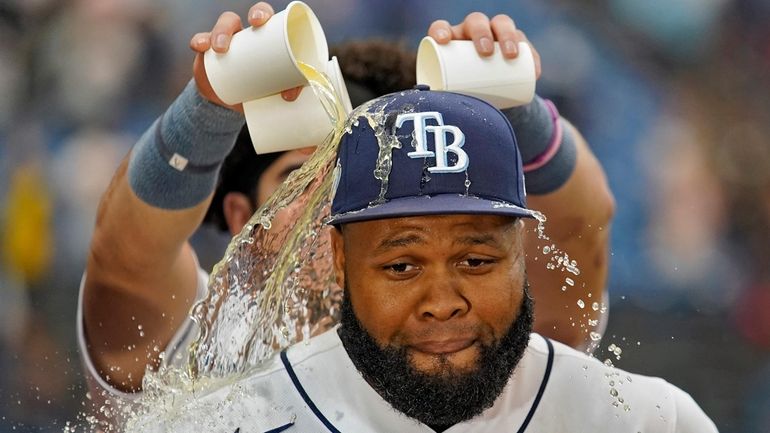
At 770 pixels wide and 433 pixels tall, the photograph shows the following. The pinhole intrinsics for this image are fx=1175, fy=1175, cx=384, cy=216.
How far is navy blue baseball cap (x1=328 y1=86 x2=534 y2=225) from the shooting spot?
79.2 inches

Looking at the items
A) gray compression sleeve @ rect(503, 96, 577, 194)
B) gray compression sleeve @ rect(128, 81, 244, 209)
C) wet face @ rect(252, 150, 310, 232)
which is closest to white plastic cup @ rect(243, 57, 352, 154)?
gray compression sleeve @ rect(128, 81, 244, 209)

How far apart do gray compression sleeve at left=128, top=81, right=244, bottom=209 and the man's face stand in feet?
2.28

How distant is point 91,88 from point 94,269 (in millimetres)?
1456

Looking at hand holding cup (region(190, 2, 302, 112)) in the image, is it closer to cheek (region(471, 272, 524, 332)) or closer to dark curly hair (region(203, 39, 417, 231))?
cheek (region(471, 272, 524, 332))

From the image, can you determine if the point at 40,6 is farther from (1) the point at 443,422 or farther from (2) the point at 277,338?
(1) the point at 443,422

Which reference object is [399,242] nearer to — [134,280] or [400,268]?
[400,268]

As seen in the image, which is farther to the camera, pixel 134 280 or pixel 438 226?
pixel 134 280

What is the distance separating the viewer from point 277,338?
262cm

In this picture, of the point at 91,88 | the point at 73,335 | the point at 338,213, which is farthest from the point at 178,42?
the point at 338,213

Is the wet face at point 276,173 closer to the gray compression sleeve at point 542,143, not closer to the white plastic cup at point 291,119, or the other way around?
the gray compression sleeve at point 542,143

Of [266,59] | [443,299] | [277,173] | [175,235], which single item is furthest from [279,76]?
[277,173]

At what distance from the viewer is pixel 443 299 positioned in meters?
1.96

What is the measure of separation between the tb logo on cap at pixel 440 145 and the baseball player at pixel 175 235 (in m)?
0.75

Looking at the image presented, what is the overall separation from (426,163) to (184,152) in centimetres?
90
